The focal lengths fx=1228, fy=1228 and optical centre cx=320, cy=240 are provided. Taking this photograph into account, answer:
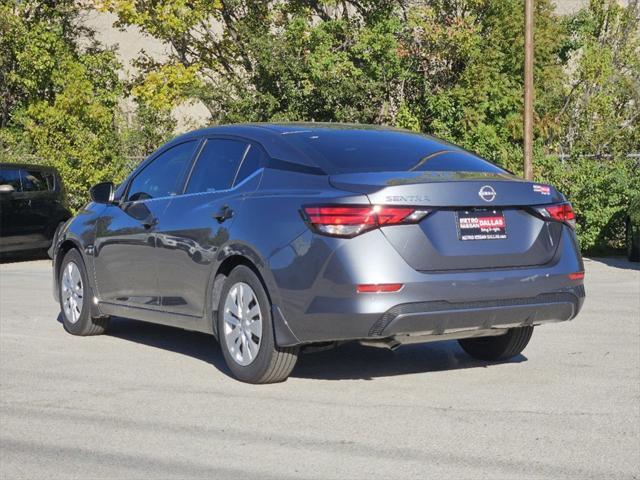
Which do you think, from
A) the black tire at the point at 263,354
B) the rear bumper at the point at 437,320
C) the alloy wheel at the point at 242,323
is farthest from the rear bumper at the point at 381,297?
the alloy wheel at the point at 242,323

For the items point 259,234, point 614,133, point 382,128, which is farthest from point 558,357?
point 614,133

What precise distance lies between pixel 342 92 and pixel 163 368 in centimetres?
1606

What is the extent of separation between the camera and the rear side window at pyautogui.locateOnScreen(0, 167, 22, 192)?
20109 mm

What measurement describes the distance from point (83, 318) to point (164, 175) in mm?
1699

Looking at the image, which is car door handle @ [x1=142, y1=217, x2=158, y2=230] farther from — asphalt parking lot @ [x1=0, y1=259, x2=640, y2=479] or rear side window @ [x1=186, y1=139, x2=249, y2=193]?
asphalt parking lot @ [x1=0, y1=259, x2=640, y2=479]

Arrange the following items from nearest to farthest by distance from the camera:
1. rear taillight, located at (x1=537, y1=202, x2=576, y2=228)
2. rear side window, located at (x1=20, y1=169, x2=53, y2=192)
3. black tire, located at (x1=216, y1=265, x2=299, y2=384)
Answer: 1. black tire, located at (x1=216, y1=265, x2=299, y2=384)
2. rear taillight, located at (x1=537, y1=202, x2=576, y2=228)
3. rear side window, located at (x1=20, y1=169, x2=53, y2=192)

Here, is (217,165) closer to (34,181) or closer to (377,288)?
(377,288)

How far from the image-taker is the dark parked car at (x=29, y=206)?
782 inches

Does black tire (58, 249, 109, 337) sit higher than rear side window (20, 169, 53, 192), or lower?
higher

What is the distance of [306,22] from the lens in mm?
26047

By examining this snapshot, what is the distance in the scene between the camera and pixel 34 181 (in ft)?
67.5

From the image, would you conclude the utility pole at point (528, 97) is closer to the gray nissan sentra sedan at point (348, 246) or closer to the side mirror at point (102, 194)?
A: the side mirror at point (102, 194)

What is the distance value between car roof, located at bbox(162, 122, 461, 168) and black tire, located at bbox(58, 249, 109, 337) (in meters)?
1.59

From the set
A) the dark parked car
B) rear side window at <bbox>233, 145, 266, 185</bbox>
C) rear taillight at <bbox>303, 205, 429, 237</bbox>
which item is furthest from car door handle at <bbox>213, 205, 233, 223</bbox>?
the dark parked car
